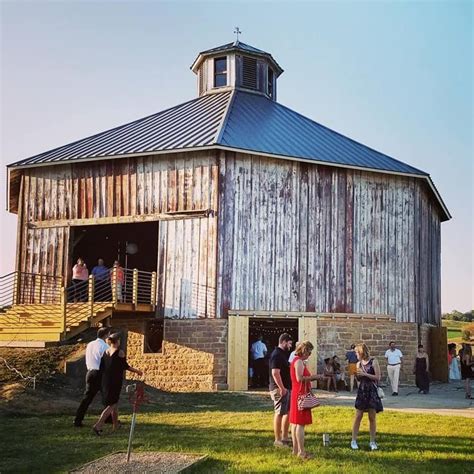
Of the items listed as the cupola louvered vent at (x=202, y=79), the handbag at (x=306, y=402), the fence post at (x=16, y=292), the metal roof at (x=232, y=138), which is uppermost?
the cupola louvered vent at (x=202, y=79)

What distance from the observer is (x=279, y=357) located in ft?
34.3

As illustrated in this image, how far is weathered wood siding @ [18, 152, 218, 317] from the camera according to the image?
21547 mm

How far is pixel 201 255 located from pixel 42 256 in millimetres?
5666

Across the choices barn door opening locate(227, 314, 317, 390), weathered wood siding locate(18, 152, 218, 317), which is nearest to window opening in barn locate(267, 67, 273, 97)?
weathered wood siding locate(18, 152, 218, 317)

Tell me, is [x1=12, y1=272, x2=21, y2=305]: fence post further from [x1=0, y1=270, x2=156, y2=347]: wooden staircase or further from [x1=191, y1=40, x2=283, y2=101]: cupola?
[x1=191, y1=40, x2=283, y2=101]: cupola

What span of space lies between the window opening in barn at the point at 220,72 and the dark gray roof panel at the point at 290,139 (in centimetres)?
162

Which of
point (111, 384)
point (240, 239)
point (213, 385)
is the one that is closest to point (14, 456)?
point (111, 384)

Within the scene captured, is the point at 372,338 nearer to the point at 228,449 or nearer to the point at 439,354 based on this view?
the point at 439,354

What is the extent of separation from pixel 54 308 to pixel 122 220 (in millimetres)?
3634

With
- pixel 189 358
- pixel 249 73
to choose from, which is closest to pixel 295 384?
pixel 189 358

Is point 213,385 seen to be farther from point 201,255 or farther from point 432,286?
point 432,286

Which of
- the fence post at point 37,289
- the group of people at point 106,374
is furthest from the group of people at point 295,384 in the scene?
the fence post at point 37,289

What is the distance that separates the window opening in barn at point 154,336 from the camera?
22491 millimetres

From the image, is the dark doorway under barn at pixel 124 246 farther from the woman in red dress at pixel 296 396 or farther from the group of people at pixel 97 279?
the woman in red dress at pixel 296 396
